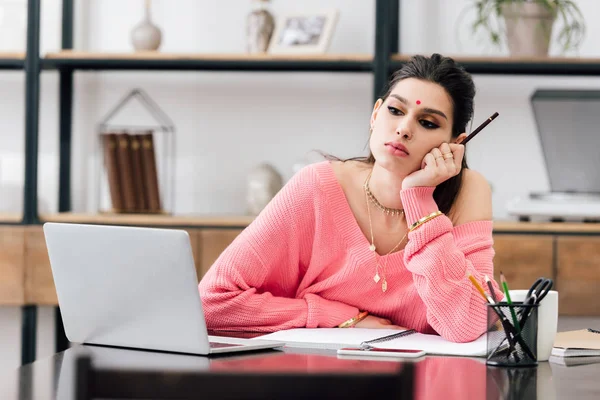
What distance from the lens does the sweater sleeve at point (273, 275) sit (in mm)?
1569

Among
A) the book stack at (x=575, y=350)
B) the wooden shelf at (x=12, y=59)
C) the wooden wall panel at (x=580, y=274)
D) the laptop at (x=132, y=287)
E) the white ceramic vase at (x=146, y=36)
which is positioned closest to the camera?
the laptop at (x=132, y=287)

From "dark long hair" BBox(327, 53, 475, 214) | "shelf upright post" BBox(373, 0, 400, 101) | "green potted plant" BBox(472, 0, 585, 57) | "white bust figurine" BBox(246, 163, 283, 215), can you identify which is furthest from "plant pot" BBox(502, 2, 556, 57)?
"dark long hair" BBox(327, 53, 475, 214)

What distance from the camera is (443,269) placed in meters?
1.58

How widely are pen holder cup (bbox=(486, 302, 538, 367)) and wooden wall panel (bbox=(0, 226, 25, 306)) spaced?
7.62ft

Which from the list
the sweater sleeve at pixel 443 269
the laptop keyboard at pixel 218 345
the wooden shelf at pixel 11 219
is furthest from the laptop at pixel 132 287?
the wooden shelf at pixel 11 219

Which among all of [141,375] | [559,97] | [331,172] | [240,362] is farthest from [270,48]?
[141,375]

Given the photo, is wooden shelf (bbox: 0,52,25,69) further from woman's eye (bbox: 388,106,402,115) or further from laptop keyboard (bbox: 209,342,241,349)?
laptop keyboard (bbox: 209,342,241,349)

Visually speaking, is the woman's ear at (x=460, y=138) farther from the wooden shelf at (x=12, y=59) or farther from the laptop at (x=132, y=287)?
the wooden shelf at (x=12, y=59)

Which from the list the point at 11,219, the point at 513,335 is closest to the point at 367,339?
the point at 513,335

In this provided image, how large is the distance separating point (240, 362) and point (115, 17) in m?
2.72

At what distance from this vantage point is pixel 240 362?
1.16 m

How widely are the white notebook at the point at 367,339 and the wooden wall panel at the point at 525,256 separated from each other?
63.6 inches

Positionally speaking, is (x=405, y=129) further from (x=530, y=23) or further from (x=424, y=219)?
(x=530, y=23)

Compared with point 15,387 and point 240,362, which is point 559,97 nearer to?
point 240,362
